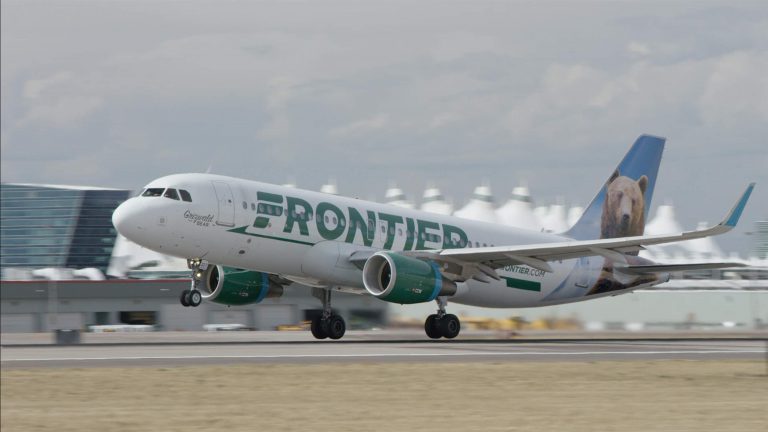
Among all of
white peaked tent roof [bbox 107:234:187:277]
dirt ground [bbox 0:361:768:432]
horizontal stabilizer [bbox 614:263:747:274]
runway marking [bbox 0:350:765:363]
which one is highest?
white peaked tent roof [bbox 107:234:187:277]

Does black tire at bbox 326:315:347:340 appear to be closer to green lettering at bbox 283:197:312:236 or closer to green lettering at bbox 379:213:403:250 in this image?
green lettering at bbox 379:213:403:250

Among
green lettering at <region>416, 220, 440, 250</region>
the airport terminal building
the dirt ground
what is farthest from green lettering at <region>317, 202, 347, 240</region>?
the dirt ground

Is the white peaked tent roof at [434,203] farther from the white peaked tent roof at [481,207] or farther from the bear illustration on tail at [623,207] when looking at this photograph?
the bear illustration on tail at [623,207]

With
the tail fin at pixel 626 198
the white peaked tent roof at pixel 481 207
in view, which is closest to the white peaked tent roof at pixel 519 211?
the white peaked tent roof at pixel 481 207

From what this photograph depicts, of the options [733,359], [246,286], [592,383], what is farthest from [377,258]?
[592,383]

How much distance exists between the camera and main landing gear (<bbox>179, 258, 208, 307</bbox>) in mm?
30922

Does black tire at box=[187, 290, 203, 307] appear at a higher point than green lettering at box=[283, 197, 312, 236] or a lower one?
lower

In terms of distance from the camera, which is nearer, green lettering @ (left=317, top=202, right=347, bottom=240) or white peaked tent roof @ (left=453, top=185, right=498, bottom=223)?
Answer: green lettering @ (left=317, top=202, right=347, bottom=240)

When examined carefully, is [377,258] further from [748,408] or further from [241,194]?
[748,408]

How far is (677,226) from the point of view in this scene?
174 m

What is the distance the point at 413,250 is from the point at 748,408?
63.8 feet

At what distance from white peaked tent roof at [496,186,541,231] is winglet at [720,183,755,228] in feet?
428

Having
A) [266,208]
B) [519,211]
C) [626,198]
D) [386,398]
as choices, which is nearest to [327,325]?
[266,208]

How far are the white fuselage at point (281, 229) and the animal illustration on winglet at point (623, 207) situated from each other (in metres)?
7.59
